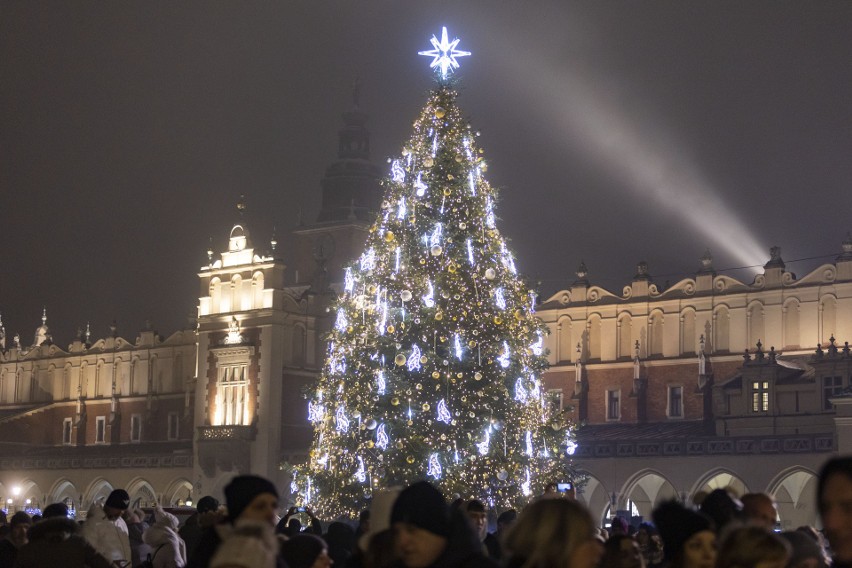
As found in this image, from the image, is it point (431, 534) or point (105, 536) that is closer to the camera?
point (431, 534)

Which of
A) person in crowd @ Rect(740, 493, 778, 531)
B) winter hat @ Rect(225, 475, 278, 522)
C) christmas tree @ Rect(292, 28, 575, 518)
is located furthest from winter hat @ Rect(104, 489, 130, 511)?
christmas tree @ Rect(292, 28, 575, 518)

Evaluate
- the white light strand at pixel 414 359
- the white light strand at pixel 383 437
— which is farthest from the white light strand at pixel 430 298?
the white light strand at pixel 383 437

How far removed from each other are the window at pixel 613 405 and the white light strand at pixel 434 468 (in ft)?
82.1

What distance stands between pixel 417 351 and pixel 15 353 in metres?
46.8

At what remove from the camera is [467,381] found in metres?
24.3

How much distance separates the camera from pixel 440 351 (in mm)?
24375

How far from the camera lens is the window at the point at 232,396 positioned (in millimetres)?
51094

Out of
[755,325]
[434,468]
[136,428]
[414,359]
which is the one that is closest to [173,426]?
[136,428]

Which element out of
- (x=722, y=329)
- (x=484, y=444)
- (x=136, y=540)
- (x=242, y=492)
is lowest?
(x=136, y=540)

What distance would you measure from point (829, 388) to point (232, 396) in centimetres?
2202

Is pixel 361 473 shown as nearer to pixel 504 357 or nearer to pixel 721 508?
pixel 504 357

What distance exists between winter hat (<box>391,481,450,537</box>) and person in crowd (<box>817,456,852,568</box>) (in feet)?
5.11

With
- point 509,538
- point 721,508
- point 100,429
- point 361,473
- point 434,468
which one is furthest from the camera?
point 100,429

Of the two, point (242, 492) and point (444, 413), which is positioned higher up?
point (444, 413)
